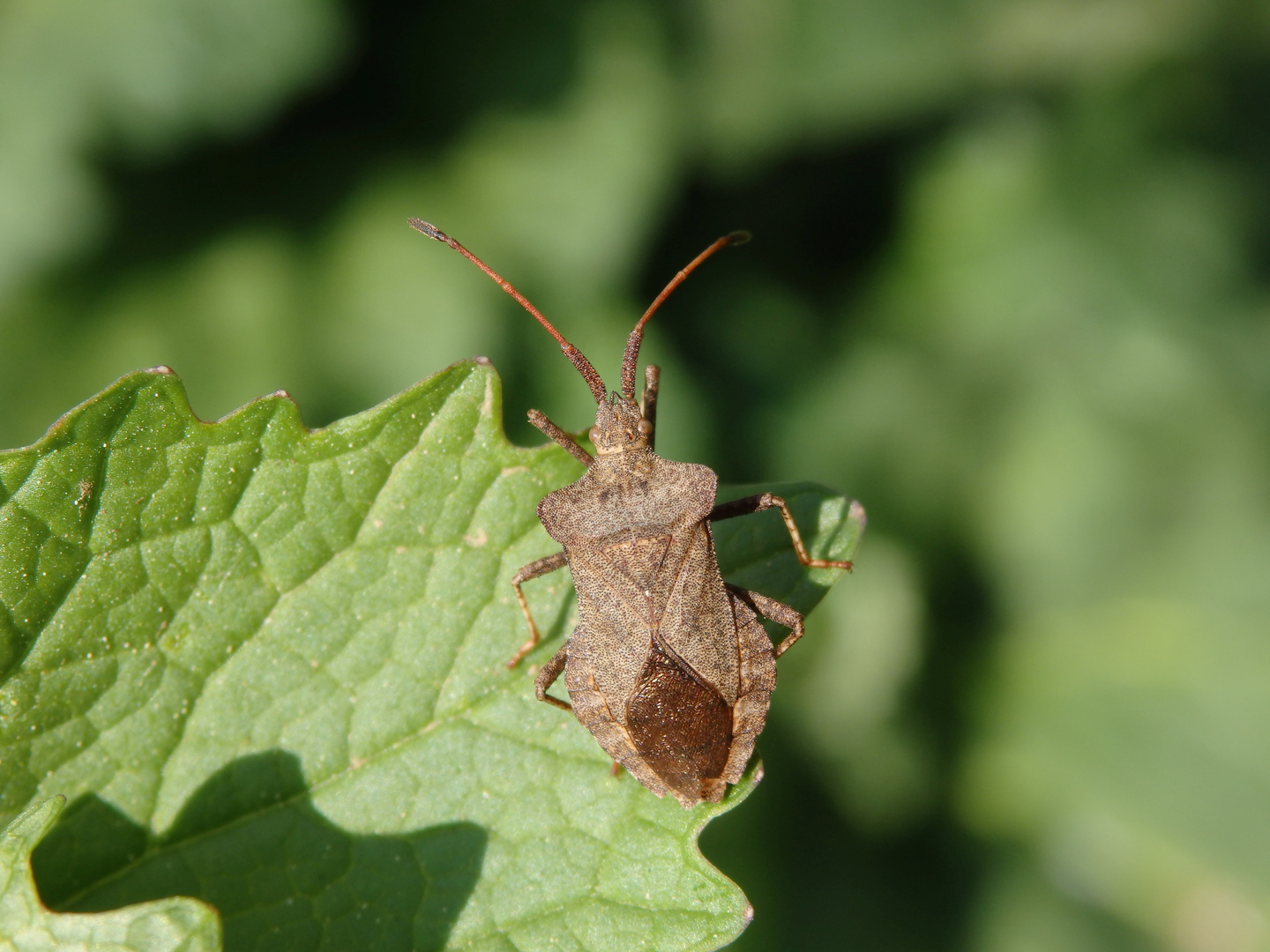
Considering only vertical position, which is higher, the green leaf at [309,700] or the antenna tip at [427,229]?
the antenna tip at [427,229]

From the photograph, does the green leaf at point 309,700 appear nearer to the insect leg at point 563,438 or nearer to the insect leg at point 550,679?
the insect leg at point 550,679

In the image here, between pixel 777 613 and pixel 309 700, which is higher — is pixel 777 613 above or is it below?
below

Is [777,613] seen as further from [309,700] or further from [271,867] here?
[271,867]

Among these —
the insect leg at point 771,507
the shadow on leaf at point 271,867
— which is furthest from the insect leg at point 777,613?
the shadow on leaf at point 271,867

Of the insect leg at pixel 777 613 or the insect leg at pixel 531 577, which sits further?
the insect leg at pixel 777 613

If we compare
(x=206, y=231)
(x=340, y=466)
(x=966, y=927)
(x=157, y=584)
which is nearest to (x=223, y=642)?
(x=157, y=584)

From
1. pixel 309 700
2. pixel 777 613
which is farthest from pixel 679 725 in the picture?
pixel 309 700

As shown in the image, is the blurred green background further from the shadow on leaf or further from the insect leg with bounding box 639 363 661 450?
the shadow on leaf
